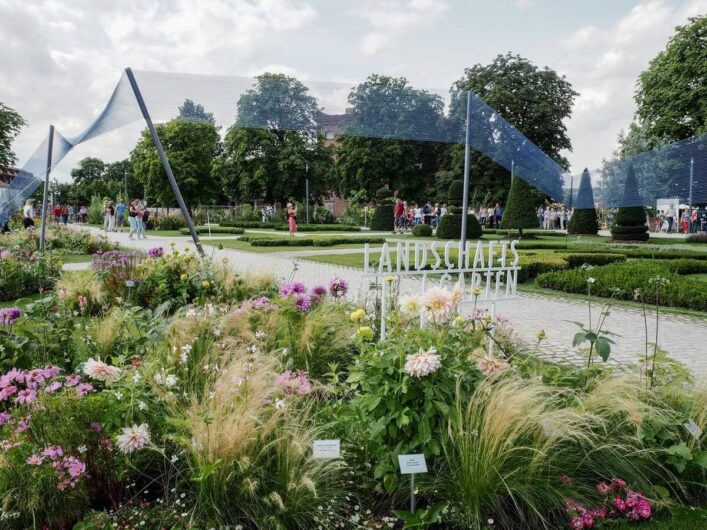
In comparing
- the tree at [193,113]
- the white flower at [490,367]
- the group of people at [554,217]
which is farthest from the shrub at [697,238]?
the white flower at [490,367]

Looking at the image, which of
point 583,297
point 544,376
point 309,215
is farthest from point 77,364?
point 309,215

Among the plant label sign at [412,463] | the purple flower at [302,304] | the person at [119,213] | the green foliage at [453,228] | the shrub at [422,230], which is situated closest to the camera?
the plant label sign at [412,463]

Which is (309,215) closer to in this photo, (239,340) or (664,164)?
(664,164)

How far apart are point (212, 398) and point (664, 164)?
21038 mm

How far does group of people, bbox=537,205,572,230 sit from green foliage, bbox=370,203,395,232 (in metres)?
11.9

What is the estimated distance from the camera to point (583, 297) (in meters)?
9.45

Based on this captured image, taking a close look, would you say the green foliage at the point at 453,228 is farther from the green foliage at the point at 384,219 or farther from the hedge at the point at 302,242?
the green foliage at the point at 384,219

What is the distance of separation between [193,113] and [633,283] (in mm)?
6945

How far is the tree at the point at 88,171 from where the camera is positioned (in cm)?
9419

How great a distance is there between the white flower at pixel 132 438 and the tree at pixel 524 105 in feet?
114

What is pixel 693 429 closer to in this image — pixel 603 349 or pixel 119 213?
pixel 603 349

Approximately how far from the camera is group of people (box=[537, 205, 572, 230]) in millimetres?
37812

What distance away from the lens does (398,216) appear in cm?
2911

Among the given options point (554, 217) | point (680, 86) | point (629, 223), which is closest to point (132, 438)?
point (629, 223)
